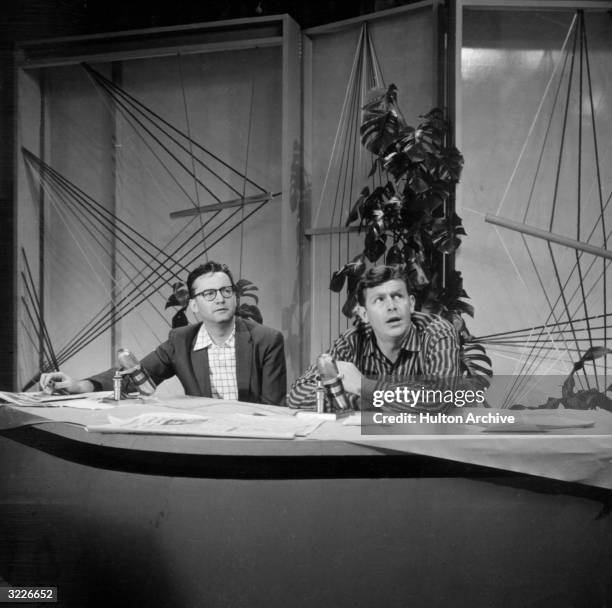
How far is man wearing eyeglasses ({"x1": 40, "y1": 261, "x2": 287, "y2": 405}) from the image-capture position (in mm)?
2395

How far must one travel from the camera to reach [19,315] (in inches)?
90.4

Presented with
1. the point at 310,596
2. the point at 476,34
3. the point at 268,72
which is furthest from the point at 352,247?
the point at 310,596

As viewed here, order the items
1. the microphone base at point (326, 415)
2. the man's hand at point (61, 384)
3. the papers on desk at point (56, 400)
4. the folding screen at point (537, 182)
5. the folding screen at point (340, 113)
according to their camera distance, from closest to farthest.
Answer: the microphone base at point (326, 415)
the papers on desk at point (56, 400)
the man's hand at point (61, 384)
the folding screen at point (537, 182)
the folding screen at point (340, 113)

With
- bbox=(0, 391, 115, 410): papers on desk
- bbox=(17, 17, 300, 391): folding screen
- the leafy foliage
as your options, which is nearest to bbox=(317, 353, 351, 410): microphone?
bbox=(0, 391, 115, 410): papers on desk

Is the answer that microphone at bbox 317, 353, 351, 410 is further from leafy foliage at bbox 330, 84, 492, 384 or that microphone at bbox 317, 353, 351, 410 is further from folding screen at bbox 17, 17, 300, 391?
folding screen at bbox 17, 17, 300, 391

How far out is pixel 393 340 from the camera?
2.04 meters

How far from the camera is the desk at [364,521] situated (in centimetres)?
146

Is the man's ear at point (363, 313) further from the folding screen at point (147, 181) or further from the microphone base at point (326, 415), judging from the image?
the folding screen at point (147, 181)

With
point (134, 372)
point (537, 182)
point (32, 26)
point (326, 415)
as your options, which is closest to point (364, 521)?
point (326, 415)

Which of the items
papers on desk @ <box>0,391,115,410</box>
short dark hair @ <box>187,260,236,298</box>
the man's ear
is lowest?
papers on desk @ <box>0,391,115,410</box>

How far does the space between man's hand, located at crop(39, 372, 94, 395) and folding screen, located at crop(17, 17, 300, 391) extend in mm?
212

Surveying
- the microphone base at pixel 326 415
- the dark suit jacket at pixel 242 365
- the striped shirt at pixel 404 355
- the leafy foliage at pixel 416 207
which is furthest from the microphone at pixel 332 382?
the leafy foliage at pixel 416 207

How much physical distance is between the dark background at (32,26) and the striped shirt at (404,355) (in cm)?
93

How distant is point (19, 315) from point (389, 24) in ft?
5.97
